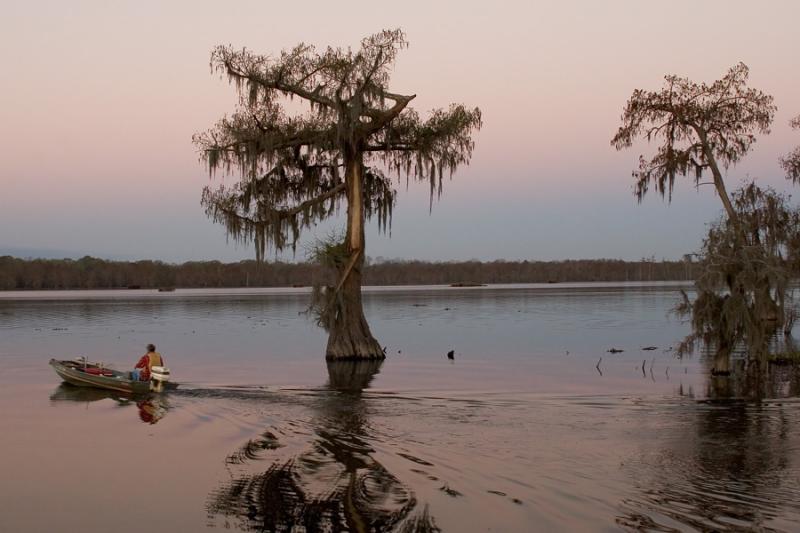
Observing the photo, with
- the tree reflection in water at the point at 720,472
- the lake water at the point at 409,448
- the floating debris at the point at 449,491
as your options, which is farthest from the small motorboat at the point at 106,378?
the tree reflection in water at the point at 720,472

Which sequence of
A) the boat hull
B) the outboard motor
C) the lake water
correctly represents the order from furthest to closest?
1. the boat hull
2. the outboard motor
3. the lake water

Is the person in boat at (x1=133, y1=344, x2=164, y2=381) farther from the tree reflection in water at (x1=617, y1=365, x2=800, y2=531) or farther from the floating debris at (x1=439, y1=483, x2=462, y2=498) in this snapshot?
the tree reflection in water at (x1=617, y1=365, x2=800, y2=531)

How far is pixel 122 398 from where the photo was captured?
2222 cm

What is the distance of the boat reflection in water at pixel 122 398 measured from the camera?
768 inches

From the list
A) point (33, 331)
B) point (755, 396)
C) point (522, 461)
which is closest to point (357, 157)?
point (755, 396)

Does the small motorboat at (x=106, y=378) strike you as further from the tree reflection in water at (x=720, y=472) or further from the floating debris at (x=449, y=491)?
the tree reflection in water at (x=720, y=472)

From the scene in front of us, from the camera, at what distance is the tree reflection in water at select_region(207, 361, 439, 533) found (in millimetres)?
10047

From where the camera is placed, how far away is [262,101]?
27.0 m

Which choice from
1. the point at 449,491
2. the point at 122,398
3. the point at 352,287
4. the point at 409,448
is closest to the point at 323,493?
the point at 449,491

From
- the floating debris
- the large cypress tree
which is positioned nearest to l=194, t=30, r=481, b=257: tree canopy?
the large cypress tree

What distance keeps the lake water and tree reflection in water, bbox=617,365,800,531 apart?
0.13ft

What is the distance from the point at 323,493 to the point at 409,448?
131 inches

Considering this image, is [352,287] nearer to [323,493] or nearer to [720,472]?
[323,493]

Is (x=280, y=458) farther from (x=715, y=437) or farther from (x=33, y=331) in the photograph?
(x=33, y=331)
